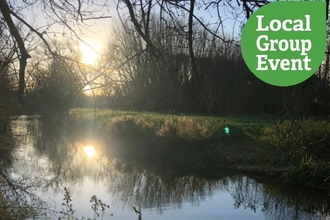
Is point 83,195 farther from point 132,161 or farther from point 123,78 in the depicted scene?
point 123,78

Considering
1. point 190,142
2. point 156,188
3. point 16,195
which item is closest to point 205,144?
point 190,142

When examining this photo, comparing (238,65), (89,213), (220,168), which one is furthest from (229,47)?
(220,168)

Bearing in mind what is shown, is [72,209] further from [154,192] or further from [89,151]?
[89,151]

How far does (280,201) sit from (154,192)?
3.08 meters

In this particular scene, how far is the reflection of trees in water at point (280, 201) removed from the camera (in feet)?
26.2

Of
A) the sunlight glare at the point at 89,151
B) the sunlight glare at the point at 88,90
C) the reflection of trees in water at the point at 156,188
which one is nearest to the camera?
the sunlight glare at the point at 88,90

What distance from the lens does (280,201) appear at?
8727 millimetres

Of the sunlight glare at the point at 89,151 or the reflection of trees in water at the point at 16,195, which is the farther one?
the sunlight glare at the point at 89,151

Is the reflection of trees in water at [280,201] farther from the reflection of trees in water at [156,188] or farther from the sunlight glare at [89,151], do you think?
the sunlight glare at [89,151]

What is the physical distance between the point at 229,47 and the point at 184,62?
0.43m

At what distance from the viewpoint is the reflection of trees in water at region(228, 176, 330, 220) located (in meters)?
7.99

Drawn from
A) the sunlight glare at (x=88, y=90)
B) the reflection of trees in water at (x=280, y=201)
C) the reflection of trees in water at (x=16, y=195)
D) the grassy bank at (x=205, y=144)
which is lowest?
the reflection of trees in water at (x=280, y=201)

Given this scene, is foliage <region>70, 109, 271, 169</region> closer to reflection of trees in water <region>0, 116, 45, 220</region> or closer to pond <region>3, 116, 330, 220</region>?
pond <region>3, 116, 330, 220</region>

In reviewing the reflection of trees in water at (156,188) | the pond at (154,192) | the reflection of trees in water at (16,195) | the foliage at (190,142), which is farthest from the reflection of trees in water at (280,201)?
the reflection of trees in water at (16,195)
